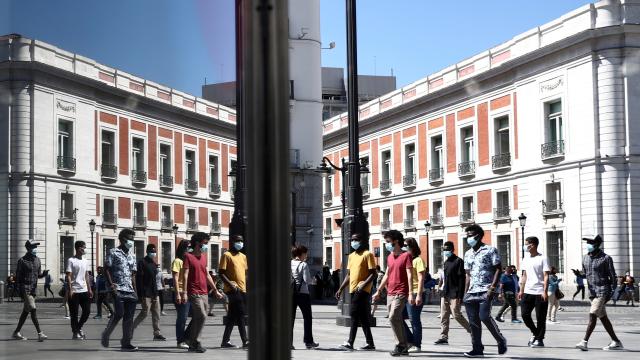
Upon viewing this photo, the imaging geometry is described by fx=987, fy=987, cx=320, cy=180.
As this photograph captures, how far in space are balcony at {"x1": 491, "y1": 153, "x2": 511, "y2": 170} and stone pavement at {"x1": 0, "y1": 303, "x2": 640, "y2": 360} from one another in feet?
27.6

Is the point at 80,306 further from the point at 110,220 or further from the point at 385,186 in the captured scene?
the point at 385,186

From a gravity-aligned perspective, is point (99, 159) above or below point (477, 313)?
above

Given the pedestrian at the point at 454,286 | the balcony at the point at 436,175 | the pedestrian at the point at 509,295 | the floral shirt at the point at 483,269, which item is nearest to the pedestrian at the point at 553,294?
the pedestrian at the point at 509,295

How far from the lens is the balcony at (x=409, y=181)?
44.9 m

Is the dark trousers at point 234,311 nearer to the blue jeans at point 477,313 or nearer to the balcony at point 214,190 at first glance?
the balcony at point 214,190

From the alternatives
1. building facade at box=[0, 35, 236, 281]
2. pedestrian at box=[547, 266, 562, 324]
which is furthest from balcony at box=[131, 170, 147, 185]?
pedestrian at box=[547, 266, 562, 324]

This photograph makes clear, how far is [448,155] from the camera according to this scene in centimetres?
4178

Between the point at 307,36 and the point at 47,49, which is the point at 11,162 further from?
the point at 307,36

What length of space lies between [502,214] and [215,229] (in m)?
37.0

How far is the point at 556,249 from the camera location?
34531 millimetres

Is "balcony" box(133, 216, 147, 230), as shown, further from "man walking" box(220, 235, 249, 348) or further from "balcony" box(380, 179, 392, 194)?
"balcony" box(380, 179, 392, 194)

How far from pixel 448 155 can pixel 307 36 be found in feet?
28.9

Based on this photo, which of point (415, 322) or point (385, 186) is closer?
point (415, 322)

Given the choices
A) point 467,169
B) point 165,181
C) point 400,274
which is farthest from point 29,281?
point 467,169
